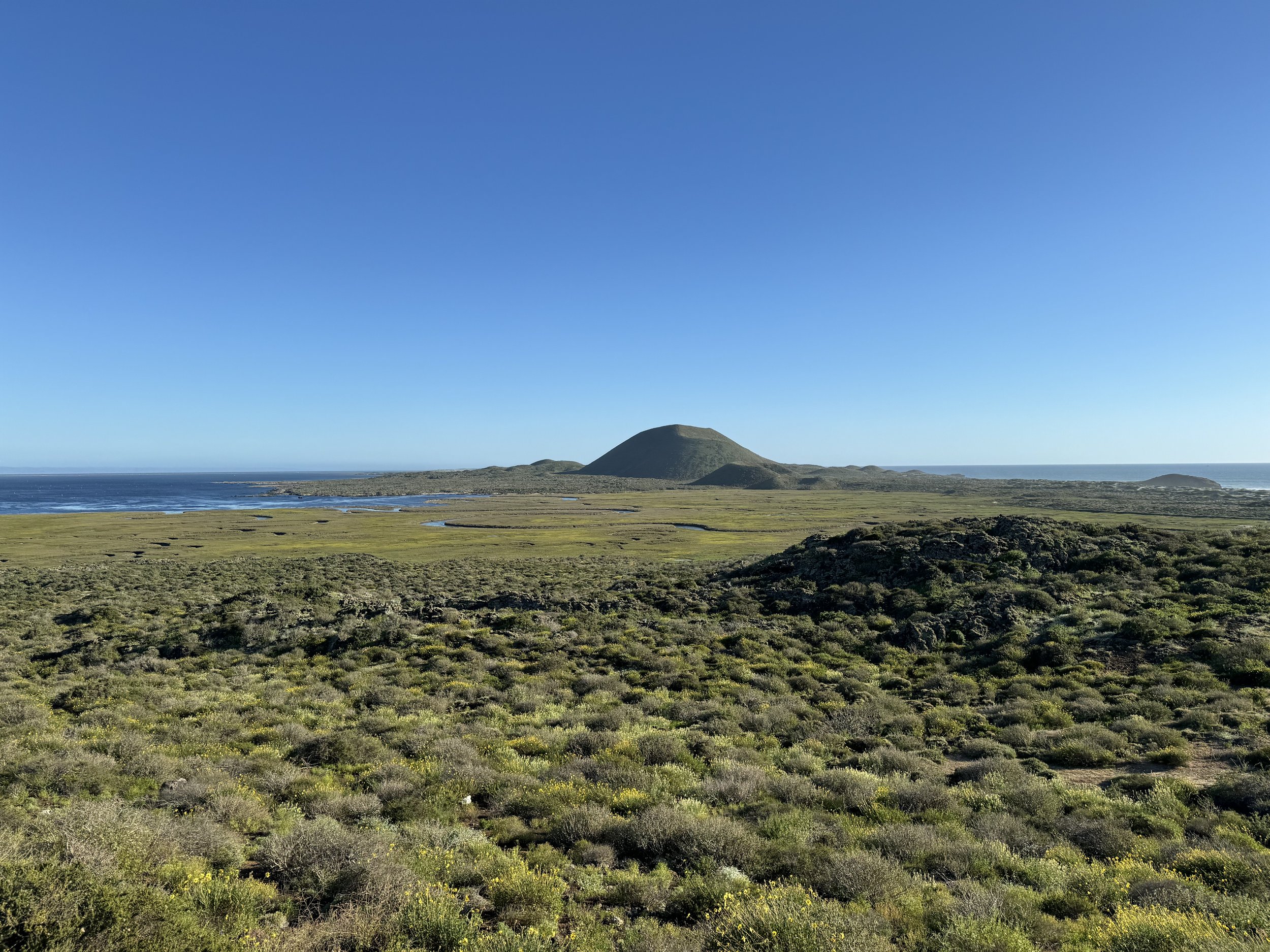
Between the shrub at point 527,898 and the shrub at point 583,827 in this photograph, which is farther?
the shrub at point 583,827

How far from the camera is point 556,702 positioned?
17.3 m

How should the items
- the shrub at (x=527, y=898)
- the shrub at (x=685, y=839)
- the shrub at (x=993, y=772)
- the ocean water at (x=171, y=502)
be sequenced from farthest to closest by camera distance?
the ocean water at (x=171, y=502) < the shrub at (x=993, y=772) < the shrub at (x=685, y=839) < the shrub at (x=527, y=898)

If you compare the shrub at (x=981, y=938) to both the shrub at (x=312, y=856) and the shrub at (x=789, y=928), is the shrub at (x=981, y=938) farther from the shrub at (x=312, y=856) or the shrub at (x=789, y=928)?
the shrub at (x=312, y=856)

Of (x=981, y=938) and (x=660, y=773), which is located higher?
(x=981, y=938)

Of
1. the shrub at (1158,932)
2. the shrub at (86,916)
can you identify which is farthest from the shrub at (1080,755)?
the shrub at (86,916)

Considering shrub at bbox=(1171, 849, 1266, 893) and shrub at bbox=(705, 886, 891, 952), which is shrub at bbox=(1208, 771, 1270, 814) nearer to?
shrub at bbox=(1171, 849, 1266, 893)

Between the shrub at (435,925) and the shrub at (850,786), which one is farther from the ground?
the shrub at (435,925)

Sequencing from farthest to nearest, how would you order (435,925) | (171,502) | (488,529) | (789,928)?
(171,502)
(488,529)
(435,925)
(789,928)

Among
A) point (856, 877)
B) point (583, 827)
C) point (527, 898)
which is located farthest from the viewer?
point (583, 827)

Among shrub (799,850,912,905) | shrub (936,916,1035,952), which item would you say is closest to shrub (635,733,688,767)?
shrub (799,850,912,905)

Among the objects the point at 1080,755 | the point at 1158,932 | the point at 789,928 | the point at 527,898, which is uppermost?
the point at 789,928

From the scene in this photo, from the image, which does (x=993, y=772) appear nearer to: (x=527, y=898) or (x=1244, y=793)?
(x=1244, y=793)

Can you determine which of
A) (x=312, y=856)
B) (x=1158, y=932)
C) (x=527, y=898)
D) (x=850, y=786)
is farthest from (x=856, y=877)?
(x=312, y=856)

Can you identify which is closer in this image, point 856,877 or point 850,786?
point 856,877
